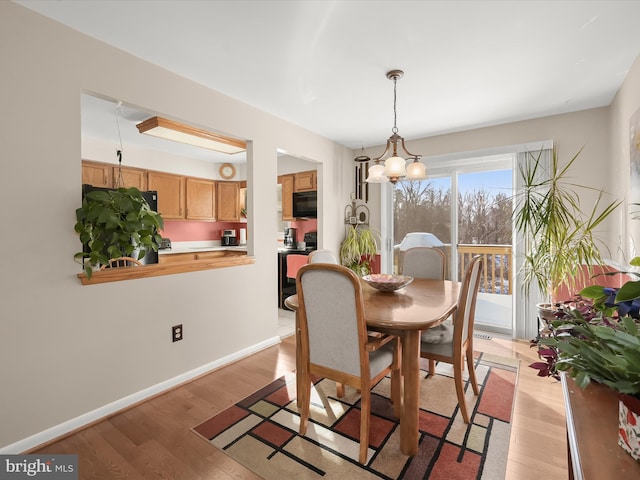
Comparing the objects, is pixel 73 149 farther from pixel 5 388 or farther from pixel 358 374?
pixel 358 374

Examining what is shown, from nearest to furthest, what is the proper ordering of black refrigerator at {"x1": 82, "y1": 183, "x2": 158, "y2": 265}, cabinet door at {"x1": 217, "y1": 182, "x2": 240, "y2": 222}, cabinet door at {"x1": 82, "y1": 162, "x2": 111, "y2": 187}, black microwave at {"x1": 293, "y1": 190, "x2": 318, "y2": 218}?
black refrigerator at {"x1": 82, "y1": 183, "x2": 158, "y2": 265}, cabinet door at {"x1": 82, "y1": 162, "x2": 111, "y2": 187}, black microwave at {"x1": 293, "y1": 190, "x2": 318, "y2": 218}, cabinet door at {"x1": 217, "y1": 182, "x2": 240, "y2": 222}

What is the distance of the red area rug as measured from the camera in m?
1.65

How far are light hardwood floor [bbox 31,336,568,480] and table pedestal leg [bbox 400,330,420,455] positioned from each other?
18.6 inches

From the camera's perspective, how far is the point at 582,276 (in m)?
3.00

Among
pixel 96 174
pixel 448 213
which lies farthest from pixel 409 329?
pixel 96 174

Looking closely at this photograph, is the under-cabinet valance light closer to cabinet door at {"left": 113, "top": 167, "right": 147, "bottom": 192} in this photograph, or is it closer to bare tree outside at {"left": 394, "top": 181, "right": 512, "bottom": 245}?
cabinet door at {"left": 113, "top": 167, "right": 147, "bottom": 192}

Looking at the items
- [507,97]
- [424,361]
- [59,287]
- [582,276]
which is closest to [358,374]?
[424,361]

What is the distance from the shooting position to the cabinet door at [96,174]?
13.3 ft

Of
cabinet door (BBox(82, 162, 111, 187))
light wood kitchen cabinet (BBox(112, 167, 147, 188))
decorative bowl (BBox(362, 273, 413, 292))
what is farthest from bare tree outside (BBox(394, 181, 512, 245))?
cabinet door (BBox(82, 162, 111, 187))

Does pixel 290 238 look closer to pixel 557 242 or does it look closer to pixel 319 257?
pixel 319 257

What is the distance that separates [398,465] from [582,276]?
101 inches

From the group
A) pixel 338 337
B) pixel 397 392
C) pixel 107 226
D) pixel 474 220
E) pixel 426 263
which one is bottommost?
pixel 397 392

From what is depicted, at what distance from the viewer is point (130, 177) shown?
4.51 metres

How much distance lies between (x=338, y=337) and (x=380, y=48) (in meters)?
1.88
